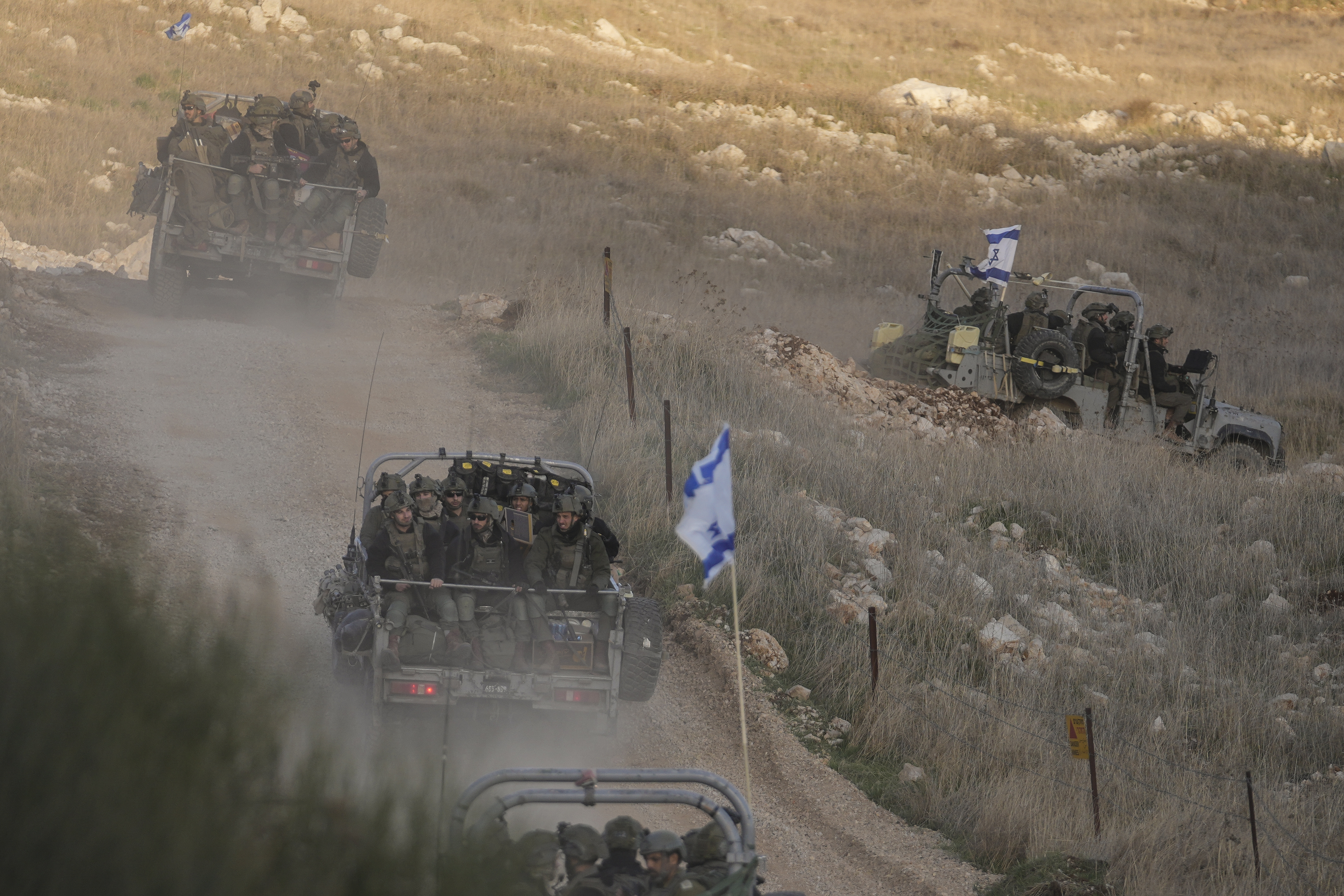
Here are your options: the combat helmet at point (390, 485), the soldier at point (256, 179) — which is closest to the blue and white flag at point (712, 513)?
the combat helmet at point (390, 485)

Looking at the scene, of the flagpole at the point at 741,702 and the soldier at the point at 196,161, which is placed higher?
the soldier at the point at 196,161

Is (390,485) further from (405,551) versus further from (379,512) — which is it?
(405,551)

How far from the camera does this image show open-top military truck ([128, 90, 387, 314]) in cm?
1415

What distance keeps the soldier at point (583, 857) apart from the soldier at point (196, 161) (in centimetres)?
1138

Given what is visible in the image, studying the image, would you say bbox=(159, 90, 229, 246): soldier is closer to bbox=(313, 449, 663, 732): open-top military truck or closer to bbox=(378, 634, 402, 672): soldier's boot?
bbox=(313, 449, 663, 732): open-top military truck

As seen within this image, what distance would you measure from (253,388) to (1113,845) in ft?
31.8

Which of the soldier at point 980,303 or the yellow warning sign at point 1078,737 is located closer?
the yellow warning sign at point 1078,737

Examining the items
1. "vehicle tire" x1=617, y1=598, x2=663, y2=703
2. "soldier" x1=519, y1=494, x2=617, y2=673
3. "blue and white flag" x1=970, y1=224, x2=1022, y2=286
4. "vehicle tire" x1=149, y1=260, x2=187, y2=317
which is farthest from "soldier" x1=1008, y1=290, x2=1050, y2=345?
"vehicle tire" x1=149, y1=260, x2=187, y2=317

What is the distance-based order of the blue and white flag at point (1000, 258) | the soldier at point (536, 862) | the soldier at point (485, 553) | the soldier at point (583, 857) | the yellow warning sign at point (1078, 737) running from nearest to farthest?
the soldier at point (536, 862) < the soldier at point (583, 857) < the yellow warning sign at point (1078, 737) < the soldier at point (485, 553) < the blue and white flag at point (1000, 258)

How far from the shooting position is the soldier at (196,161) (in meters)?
14.0

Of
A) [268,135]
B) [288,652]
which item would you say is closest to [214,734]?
[288,652]

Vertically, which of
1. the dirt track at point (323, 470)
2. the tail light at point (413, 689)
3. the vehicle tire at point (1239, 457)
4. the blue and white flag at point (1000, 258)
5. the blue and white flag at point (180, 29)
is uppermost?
the blue and white flag at point (180, 29)

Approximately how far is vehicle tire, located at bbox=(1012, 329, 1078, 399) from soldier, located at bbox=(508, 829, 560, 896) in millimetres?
11875

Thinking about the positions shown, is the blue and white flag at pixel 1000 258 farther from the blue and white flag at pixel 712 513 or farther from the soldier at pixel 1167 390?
the blue and white flag at pixel 712 513
